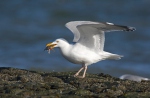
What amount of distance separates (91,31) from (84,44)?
0.30m

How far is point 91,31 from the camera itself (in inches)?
392

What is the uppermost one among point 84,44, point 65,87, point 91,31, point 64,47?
point 91,31

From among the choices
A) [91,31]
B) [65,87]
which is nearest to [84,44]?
[91,31]

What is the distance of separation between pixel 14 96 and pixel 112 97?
1.13 metres

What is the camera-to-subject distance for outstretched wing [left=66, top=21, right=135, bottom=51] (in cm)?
960

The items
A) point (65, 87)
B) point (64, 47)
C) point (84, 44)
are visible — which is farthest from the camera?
point (84, 44)

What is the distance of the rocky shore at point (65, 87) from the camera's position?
7797 mm

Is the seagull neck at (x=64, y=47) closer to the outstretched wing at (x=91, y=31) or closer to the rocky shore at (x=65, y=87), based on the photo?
the outstretched wing at (x=91, y=31)

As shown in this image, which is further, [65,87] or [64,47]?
[64,47]

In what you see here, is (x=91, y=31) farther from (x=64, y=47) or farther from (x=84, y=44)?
(x=64, y=47)

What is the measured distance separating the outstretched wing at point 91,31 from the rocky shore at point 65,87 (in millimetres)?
770

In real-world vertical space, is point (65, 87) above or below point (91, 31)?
below

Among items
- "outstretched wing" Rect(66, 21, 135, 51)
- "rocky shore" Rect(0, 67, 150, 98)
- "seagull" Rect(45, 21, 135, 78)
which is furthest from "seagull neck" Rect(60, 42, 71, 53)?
"rocky shore" Rect(0, 67, 150, 98)

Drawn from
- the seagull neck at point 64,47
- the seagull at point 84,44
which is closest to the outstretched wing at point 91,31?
→ the seagull at point 84,44
